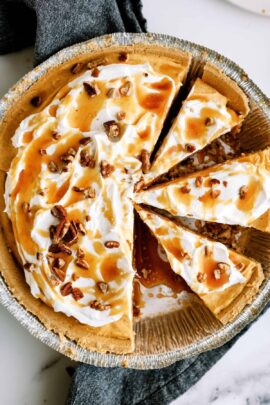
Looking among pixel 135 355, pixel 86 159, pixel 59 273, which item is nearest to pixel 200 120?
pixel 86 159

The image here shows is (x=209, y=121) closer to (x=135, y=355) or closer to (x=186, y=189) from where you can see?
(x=186, y=189)

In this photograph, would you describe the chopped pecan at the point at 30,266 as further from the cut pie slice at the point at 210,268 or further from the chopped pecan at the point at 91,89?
the chopped pecan at the point at 91,89

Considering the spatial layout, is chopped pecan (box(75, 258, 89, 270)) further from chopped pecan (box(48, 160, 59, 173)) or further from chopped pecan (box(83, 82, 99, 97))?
chopped pecan (box(83, 82, 99, 97))

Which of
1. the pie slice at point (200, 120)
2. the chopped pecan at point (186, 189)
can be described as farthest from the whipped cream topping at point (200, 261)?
the pie slice at point (200, 120)

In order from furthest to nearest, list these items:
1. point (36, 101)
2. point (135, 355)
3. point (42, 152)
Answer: point (135, 355)
point (36, 101)
point (42, 152)

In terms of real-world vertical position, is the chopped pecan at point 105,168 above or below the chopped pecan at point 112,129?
below

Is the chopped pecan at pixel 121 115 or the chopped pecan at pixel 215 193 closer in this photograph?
the chopped pecan at pixel 121 115

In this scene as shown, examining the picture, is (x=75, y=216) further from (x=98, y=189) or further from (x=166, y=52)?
(x=166, y=52)
